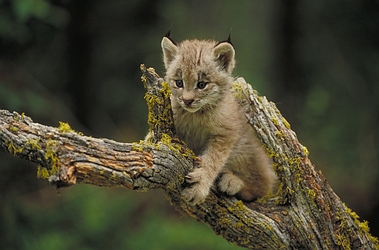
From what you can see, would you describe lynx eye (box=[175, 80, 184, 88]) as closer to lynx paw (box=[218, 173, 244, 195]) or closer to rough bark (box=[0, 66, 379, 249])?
rough bark (box=[0, 66, 379, 249])

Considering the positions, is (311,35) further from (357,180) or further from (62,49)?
(62,49)

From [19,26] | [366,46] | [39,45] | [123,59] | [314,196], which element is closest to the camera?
[314,196]

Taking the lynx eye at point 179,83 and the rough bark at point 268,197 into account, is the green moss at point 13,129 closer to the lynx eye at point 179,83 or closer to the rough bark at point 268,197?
the rough bark at point 268,197

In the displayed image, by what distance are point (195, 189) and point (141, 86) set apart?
23.0 feet

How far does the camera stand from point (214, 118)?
5.57 meters

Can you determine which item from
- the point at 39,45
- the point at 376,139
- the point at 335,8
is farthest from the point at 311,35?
the point at 39,45

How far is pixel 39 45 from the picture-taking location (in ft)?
30.7

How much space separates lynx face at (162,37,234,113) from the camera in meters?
5.39

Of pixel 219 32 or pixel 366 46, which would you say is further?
Answer: pixel 219 32

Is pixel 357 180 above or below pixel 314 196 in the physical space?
above

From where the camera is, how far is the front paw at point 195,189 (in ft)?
16.2

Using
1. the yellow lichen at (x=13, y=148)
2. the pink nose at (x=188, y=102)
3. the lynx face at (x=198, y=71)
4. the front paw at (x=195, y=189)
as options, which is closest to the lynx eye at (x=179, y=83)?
the lynx face at (x=198, y=71)

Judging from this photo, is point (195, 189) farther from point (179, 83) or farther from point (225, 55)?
point (225, 55)

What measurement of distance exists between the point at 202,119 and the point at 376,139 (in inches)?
230
